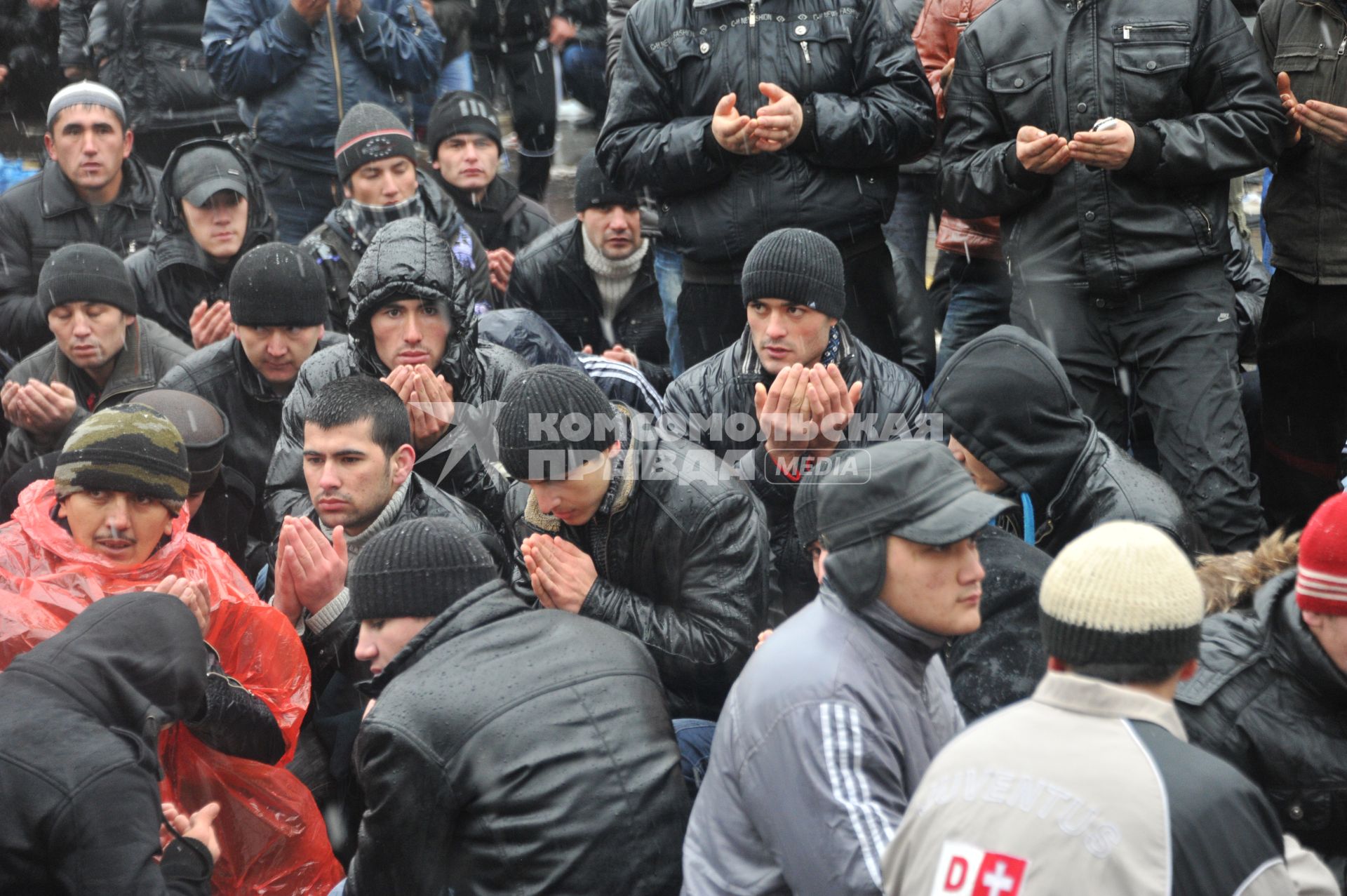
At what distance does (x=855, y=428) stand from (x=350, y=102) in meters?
4.11

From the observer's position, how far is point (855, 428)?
16.1 ft

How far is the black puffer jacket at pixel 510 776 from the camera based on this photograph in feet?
10.4

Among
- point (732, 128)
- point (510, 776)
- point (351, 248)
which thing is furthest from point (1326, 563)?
point (351, 248)

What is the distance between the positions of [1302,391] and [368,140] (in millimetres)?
4235

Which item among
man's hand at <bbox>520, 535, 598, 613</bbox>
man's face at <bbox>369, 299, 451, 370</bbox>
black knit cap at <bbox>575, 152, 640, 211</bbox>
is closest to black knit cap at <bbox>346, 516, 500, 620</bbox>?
man's hand at <bbox>520, 535, 598, 613</bbox>

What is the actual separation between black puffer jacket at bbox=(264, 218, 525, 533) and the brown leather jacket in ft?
6.31

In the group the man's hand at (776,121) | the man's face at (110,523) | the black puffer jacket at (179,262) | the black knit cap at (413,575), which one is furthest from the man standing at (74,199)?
the black knit cap at (413,575)

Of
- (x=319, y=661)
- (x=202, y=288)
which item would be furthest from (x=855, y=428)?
(x=202, y=288)

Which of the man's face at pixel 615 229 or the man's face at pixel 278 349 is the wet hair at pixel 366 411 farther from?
the man's face at pixel 615 229

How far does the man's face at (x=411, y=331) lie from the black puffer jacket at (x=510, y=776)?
7.28ft

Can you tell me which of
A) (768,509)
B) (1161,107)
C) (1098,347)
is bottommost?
(768,509)

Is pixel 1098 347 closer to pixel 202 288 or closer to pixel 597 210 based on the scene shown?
pixel 597 210

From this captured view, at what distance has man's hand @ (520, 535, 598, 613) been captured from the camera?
4113 mm

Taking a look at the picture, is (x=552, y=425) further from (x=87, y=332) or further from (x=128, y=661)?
(x=87, y=332)
